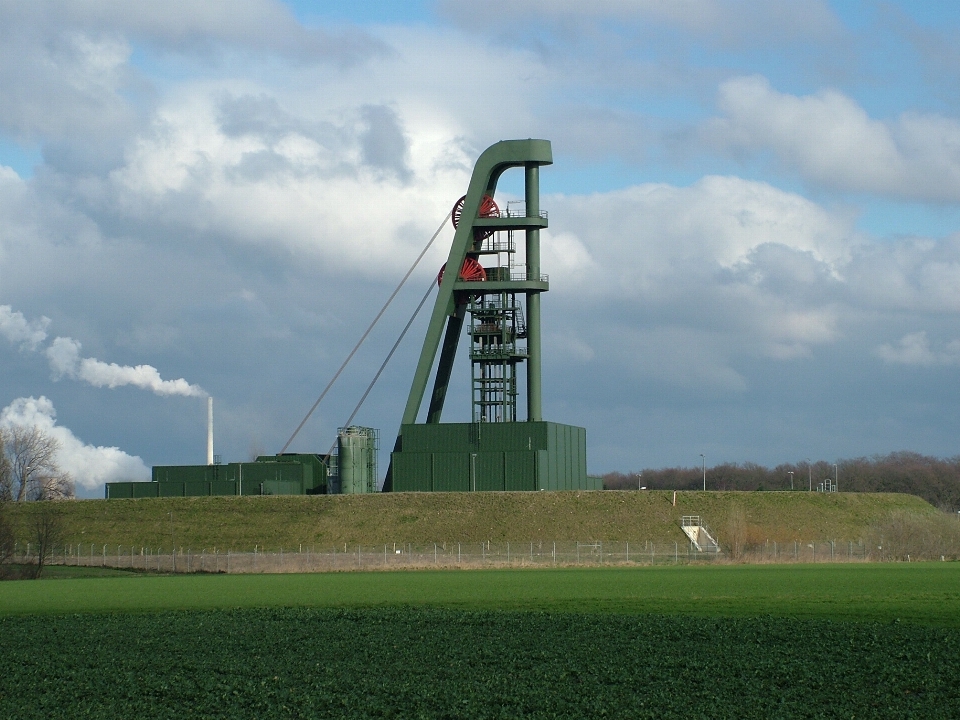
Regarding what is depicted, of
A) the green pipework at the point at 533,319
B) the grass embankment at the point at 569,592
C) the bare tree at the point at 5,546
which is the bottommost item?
the grass embankment at the point at 569,592

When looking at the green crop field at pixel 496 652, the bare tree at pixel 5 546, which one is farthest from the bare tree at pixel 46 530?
the green crop field at pixel 496 652

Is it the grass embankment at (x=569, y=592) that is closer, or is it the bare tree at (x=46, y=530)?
the grass embankment at (x=569, y=592)

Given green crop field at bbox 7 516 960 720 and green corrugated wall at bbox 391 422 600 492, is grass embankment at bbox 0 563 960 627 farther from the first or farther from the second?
green corrugated wall at bbox 391 422 600 492

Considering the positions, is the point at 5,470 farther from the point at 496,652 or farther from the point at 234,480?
A: the point at 496,652

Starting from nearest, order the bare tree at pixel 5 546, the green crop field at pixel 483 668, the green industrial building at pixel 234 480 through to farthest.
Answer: the green crop field at pixel 483 668
the bare tree at pixel 5 546
the green industrial building at pixel 234 480

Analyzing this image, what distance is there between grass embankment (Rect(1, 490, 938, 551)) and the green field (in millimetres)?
26867

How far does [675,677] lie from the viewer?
26000 millimetres

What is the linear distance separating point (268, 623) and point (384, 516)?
4112 centimetres

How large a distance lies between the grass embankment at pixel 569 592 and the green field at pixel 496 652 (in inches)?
7.7

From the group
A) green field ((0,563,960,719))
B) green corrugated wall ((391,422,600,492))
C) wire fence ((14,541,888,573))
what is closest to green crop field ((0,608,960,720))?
green field ((0,563,960,719))

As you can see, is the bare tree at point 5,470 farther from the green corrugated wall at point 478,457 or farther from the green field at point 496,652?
the green field at point 496,652

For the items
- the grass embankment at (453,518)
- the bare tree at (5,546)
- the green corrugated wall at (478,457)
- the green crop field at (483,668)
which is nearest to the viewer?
the green crop field at (483,668)

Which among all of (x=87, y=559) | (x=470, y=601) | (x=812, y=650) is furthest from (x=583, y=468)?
(x=812, y=650)

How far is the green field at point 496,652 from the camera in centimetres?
2380
